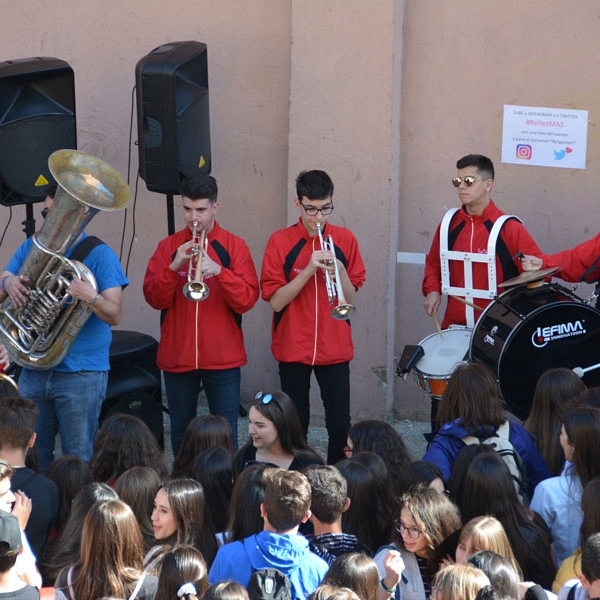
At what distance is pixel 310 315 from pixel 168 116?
1570mm

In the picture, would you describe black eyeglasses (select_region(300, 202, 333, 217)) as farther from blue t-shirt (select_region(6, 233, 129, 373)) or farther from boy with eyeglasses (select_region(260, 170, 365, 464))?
blue t-shirt (select_region(6, 233, 129, 373))

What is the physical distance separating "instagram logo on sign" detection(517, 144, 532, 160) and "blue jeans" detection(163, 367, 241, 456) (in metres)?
2.47

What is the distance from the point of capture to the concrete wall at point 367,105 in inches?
284

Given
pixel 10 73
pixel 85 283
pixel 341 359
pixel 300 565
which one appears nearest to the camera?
pixel 300 565

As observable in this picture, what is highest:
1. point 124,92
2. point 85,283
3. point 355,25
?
point 355,25

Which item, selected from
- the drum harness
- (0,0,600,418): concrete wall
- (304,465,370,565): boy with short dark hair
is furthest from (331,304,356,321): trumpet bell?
(304,465,370,565): boy with short dark hair

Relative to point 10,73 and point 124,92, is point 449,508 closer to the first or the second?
point 10,73

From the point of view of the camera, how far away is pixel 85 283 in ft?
18.1

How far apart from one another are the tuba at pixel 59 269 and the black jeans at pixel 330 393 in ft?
4.25

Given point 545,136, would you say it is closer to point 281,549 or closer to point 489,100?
point 489,100

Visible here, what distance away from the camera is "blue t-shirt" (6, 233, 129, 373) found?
18.8ft

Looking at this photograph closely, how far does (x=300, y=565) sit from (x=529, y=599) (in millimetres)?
744

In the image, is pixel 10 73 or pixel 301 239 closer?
pixel 301 239

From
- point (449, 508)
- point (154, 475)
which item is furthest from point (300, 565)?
point (154, 475)
